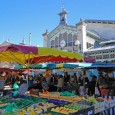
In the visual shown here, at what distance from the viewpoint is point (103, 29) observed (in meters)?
35.4

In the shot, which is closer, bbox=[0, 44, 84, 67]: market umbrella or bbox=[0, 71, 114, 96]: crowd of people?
bbox=[0, 44, 84, 67]: market umbrella

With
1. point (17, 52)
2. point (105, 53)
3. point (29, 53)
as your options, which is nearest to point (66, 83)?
point (17, 52)

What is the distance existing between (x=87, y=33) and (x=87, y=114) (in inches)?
1037

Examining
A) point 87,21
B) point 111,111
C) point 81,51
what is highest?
point 87,21

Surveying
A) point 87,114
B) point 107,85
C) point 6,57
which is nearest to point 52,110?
point 87,114

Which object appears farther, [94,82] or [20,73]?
[20,73]

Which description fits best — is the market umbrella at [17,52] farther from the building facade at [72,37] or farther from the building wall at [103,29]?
the building wall at [103,29]

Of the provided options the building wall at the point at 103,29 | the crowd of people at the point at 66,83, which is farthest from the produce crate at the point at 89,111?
the building wall at the point at 103,29

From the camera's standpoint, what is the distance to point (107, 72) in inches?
574

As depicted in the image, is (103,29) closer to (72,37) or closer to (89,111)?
(72,37)

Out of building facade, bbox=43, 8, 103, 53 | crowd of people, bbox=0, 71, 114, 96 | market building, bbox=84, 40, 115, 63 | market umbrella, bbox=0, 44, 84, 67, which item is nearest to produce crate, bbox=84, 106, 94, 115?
market umbrella, bbox=0, 44, 84, 67

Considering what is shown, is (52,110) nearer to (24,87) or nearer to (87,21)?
(24,87)

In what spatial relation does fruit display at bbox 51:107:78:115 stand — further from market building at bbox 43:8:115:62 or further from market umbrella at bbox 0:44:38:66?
market building at bbox 43:8:115:62

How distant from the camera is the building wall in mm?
34938
